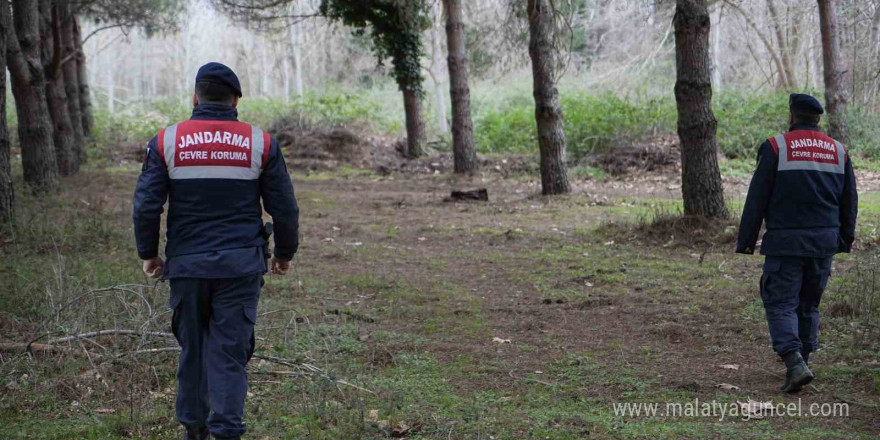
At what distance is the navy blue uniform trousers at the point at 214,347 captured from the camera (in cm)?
388

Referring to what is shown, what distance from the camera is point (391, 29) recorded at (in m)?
22.7

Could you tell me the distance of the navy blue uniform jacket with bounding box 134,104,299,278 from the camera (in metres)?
3.91

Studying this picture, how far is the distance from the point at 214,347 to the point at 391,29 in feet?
64.8

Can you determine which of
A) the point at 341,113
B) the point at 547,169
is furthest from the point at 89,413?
the point at 341,113

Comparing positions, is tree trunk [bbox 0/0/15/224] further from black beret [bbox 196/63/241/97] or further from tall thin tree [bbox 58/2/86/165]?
tall thin tree [bbox 58/2/86/165]

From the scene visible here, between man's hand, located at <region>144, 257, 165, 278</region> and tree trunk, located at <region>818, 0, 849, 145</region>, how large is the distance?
1778cm

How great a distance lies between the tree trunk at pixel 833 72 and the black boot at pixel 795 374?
15.4 m

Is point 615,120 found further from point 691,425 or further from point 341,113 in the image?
point 691,425

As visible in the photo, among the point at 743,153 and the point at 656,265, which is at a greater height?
the point at 743,153

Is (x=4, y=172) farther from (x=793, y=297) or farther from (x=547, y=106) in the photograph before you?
(x=793, y=297)

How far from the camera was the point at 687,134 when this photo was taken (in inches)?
411

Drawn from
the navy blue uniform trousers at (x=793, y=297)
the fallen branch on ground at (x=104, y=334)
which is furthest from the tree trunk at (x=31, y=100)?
the navy blue uniform trousers at (x=793, y=297)

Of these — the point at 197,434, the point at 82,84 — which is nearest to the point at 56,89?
the point at 82,84

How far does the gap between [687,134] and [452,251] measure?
11.4 ft
